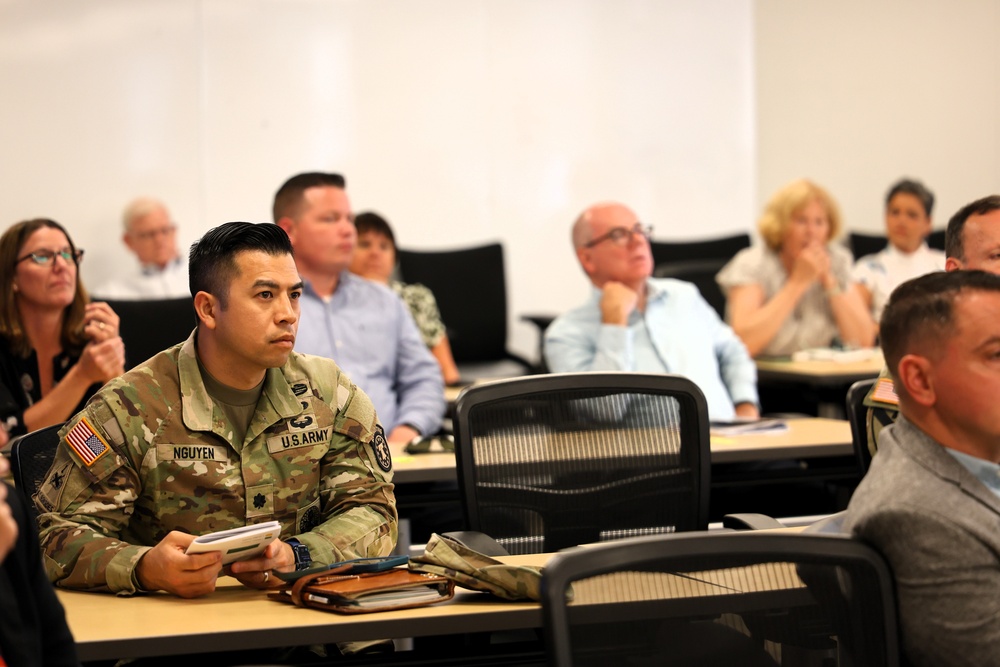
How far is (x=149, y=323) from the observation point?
135 inches

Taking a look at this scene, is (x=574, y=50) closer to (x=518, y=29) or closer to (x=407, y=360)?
(x=518, y=29)

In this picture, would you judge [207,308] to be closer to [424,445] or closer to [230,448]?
[230,448]

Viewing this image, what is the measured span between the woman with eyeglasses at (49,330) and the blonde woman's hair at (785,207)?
3.12m

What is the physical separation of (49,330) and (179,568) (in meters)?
1.74

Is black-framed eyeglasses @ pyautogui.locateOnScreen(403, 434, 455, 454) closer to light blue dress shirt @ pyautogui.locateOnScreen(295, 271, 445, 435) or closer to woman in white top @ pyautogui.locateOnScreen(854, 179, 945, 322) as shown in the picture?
light blue dress shirt @ pyautogui.locateOnScreen(295, 271, 445, 435)

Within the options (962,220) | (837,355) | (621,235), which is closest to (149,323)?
(621,235)

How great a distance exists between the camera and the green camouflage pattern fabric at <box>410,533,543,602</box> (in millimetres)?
1850

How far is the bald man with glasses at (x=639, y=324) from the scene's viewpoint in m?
4.01

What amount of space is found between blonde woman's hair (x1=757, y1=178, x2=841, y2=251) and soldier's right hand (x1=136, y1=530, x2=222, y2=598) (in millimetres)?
3965

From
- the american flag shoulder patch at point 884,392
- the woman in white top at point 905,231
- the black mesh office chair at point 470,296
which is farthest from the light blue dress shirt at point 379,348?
the woman in white top at point 905,231

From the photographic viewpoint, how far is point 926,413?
1.66 metres

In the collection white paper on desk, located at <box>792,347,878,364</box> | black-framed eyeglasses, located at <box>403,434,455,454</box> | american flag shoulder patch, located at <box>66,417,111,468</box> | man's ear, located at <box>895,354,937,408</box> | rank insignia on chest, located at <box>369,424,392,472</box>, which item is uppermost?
man's ear, located at <box>895,354,937,408</box>

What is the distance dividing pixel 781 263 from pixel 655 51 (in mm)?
2242

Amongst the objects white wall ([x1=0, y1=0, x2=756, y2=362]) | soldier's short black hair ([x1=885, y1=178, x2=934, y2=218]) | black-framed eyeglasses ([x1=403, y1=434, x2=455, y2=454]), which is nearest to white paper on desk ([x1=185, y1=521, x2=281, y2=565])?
black-framed eyeglasses ([x1=403, y1=434, x2=455, y2=454])
